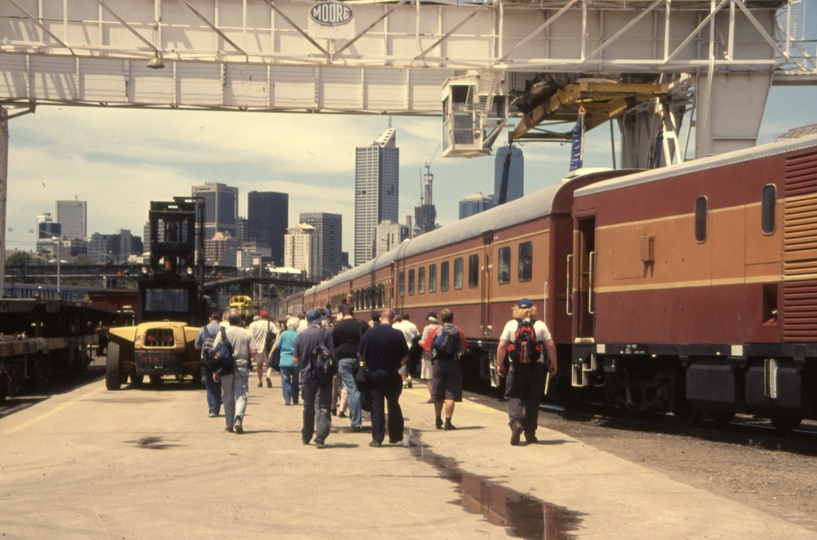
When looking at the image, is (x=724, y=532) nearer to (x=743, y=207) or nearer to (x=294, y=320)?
(x=743, y=207)

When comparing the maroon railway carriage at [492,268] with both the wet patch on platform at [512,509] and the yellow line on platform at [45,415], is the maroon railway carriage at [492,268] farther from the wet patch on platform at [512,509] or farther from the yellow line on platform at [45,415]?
the yellow line on platform at [45,415]

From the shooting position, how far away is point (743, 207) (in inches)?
564

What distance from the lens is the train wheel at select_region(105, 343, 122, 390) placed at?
2503cm

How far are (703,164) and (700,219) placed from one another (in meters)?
0.76

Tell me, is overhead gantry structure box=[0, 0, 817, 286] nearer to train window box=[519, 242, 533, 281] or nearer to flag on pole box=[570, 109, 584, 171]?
flag on pole box=[570, 109, 584, 171]

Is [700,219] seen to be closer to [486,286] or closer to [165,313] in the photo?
[486,286]

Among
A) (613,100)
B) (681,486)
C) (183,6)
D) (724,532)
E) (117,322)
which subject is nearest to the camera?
(724,532)

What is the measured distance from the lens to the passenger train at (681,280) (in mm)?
13516

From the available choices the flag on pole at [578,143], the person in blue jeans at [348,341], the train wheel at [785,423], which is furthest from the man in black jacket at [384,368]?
the flag on pole at [578,143]

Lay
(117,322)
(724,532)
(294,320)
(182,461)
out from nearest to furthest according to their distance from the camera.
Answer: (724,532), (182,461), (294,320), (117,322)

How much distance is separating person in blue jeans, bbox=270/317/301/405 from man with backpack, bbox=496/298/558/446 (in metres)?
6.64

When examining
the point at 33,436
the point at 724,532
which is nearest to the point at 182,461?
the point at 33,436

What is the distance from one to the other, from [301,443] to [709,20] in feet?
62.0

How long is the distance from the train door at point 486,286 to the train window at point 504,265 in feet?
2.40
